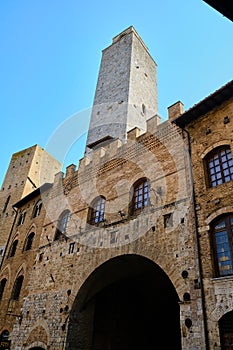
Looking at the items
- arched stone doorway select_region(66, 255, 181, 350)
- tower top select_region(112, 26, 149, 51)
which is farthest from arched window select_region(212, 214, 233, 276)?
tower top select_region(112, 26, 149, 51)

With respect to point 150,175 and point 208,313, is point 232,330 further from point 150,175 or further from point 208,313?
point 150,175

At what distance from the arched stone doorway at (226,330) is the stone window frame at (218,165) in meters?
3.59

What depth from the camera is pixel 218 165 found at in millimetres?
8852

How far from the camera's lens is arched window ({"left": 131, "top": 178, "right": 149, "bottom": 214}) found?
10.5 metres

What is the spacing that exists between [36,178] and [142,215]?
16105 mm

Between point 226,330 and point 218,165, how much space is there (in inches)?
179

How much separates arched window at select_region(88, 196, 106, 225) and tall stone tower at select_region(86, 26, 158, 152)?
4991 mm

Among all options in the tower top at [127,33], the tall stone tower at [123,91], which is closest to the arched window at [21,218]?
the tall stone tower at [123,91]

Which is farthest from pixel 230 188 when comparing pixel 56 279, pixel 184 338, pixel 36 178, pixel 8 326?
pixel 36 178

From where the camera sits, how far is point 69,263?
1181cm

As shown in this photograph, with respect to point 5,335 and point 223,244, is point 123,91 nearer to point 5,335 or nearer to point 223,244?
point 223,244

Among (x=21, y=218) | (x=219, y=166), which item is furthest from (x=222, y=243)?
(x=21, y=218)

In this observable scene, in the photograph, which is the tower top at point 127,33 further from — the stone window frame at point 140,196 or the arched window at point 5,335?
the arched window at point 5,335

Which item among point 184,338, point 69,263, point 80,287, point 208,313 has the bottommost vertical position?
point 184,338
